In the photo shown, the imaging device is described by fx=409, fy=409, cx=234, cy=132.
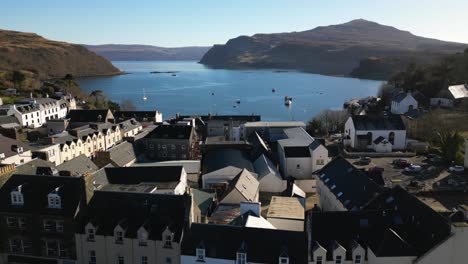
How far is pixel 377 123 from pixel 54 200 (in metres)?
44.6

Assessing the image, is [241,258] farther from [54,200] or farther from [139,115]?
[139,115]

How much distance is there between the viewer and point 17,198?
21438 mm

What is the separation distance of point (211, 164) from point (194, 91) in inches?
4549

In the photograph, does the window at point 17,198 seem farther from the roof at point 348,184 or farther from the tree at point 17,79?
the tree at point 17,79

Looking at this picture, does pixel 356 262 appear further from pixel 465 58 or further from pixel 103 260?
pixel 465 58

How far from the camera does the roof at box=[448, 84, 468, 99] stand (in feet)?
254

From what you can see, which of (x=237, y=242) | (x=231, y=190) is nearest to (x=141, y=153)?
(x=231, y=190)

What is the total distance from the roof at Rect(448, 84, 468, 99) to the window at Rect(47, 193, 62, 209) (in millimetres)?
75588

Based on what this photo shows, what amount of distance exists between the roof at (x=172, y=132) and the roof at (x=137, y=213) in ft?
85.2

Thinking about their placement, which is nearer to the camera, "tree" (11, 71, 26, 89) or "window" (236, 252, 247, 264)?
"window" (236, 252, 247, 264)

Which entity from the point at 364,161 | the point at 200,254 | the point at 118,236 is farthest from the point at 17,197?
the point at 364,161

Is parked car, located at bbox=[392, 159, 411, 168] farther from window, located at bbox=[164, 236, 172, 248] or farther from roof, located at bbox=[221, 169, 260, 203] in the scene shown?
window, located at bbox=[164, 236, 172, 248]

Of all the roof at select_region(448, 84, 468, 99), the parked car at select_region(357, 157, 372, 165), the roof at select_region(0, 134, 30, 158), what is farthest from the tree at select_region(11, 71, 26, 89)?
the roof at select_region(448, 84, 468, 99)

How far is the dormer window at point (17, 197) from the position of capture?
21.3 meters
